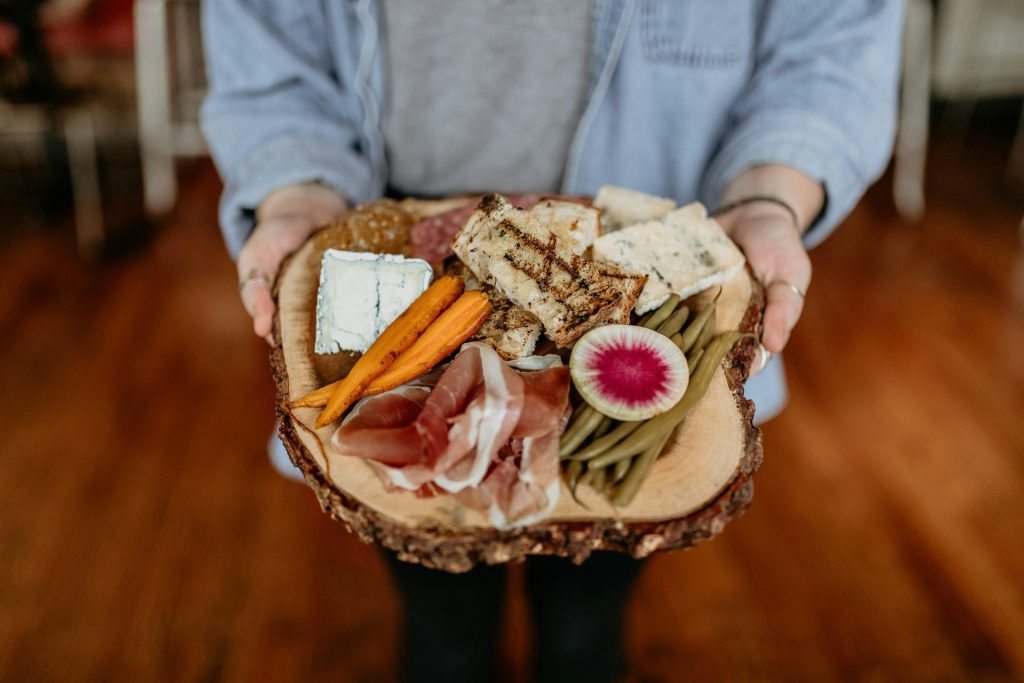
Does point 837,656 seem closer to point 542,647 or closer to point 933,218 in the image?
point 542,647

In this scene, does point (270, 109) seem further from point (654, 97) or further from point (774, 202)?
point (774, 202)

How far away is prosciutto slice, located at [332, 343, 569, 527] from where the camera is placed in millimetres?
1016

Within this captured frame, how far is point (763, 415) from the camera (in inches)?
61.1

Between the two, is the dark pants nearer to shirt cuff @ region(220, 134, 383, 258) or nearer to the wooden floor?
the wooden floor

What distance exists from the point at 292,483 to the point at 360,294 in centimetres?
162

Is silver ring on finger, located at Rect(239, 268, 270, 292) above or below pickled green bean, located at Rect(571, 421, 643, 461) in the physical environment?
above

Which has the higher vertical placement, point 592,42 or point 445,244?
point 592,42

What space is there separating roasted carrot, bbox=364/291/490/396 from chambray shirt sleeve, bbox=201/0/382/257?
1.80 feet

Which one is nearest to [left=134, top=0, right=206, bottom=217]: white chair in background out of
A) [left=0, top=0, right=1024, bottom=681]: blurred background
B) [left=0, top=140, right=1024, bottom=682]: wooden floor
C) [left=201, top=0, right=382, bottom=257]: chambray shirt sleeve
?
[left=0, top=0, right=1024, bottom=681]: blurred background

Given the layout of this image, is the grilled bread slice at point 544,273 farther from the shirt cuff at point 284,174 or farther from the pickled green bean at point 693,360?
the shirt cuff at point 284,174

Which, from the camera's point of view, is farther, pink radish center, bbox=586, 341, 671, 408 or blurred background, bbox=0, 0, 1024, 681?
blurred background, bbox=0, 0, 1024, 681

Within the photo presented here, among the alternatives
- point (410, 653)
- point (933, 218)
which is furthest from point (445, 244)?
point (933, 218)

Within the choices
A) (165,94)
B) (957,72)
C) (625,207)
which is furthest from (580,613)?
(957,72)

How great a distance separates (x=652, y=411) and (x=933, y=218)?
3.97m
